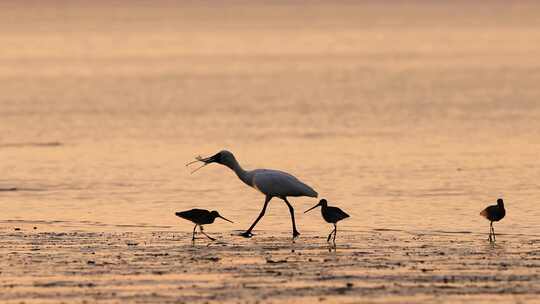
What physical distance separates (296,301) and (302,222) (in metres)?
9.59

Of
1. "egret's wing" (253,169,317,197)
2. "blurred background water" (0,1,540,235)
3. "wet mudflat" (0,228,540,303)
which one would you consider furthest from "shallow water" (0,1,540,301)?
"wet mudflat" (0,228,540,303)

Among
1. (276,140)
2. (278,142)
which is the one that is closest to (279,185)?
(278,142)

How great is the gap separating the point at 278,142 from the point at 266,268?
24.9 m

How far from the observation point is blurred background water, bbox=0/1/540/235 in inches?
1160

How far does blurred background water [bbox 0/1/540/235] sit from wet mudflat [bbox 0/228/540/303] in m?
2.49

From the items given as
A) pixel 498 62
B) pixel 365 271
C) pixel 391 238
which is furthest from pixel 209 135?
pixel 498 62

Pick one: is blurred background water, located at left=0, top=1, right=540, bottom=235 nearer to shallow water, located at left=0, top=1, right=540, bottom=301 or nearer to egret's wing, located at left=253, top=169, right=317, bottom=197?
shallow water, located at left=0, top=1, right=540, bottom=301

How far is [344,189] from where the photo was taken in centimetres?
3306

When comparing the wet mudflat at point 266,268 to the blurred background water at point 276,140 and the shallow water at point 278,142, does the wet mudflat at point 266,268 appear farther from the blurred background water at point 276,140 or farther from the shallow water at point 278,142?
the blurred background water at point 276,140

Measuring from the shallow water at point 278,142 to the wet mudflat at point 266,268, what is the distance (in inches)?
44.6

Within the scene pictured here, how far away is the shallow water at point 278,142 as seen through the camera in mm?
28609

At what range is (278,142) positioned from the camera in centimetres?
4538

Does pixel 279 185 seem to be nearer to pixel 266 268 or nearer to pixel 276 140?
pixel 266 268

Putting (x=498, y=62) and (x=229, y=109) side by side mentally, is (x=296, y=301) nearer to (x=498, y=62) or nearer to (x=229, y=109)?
(x=229, y=109)
